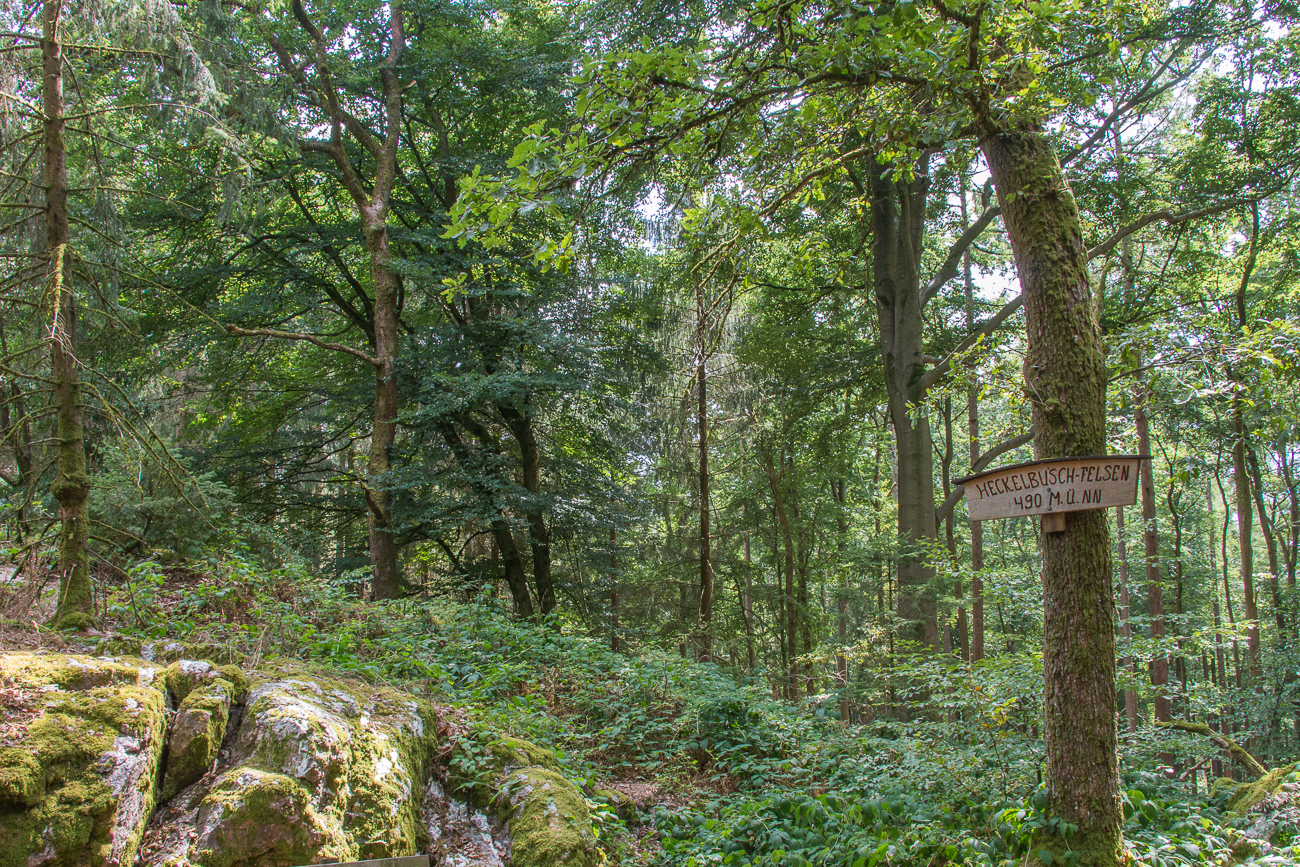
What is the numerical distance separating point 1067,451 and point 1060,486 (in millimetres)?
256

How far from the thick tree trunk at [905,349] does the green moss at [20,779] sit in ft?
32.0

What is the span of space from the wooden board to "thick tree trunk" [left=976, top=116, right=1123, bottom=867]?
19cm

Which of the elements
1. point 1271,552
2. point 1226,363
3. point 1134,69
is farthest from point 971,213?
point 1226,363

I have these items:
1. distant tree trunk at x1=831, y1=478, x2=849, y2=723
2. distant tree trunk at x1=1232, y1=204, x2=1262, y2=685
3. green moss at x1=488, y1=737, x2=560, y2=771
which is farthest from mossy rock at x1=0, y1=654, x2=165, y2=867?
distant tree trunk at x1=1232, y1=204, x2=1262, y2=685

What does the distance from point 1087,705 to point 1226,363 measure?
7.30ft

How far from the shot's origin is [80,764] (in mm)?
2564

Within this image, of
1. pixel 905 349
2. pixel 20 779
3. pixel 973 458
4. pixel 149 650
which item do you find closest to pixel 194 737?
pixel 20 779

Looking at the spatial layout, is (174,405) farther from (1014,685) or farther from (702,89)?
(1014,685)

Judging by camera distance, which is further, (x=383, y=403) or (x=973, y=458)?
(x=973, y=458)

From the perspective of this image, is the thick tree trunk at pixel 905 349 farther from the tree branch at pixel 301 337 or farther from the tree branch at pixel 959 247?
the tree branch at pixel 301 337

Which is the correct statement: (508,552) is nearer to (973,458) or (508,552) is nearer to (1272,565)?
(973,458)

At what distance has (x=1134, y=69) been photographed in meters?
9.85

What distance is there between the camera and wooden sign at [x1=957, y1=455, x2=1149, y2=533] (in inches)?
131

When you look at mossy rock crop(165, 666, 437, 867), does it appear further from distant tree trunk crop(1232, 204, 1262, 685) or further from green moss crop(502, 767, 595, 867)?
distant tree trunk crop(1232, 204, 1262, 685)
